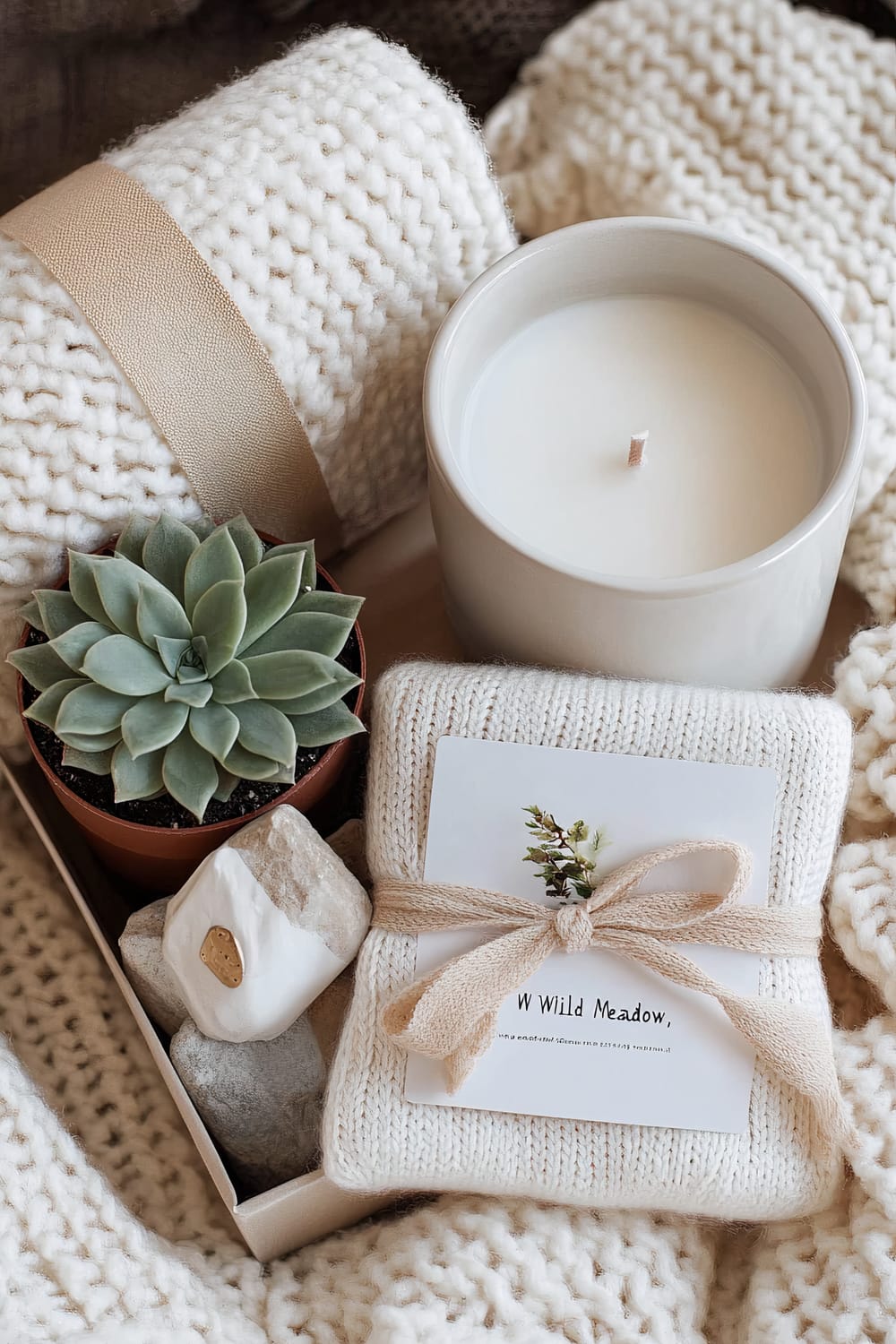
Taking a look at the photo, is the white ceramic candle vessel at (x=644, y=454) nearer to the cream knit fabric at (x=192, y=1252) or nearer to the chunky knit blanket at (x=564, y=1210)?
the chunky knit blanket at (x=564, y=1210)

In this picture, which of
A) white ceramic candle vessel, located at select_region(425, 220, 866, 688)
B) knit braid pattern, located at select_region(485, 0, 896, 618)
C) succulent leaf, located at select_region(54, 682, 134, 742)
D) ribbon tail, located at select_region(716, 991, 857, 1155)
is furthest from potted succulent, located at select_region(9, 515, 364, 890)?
knit braid pattern, located at select_region(485, 0, 896, 618)

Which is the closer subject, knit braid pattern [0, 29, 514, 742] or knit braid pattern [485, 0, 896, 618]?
knit braid pattern [0, 29, 514, 742]

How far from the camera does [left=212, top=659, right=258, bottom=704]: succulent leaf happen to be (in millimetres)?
666

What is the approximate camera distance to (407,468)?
88 centimetres

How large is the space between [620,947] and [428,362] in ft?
1.09

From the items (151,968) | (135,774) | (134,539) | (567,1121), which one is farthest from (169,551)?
(567,1121)

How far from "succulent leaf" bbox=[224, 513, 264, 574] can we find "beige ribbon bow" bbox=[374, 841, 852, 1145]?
20cm

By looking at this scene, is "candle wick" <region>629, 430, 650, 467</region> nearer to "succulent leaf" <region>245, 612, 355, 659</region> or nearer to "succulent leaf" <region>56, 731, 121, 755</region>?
"succulent leaf" <region>245, 612, 355, 659</region>

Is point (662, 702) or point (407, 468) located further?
point (407, 468)

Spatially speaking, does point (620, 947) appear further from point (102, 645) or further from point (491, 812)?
point (102, 645)

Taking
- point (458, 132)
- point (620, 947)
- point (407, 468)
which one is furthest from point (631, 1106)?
point (458, 132)

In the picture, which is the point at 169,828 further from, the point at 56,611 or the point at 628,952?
the point at 628,952

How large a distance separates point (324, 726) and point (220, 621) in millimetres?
79

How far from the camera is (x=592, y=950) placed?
682 millimetres
